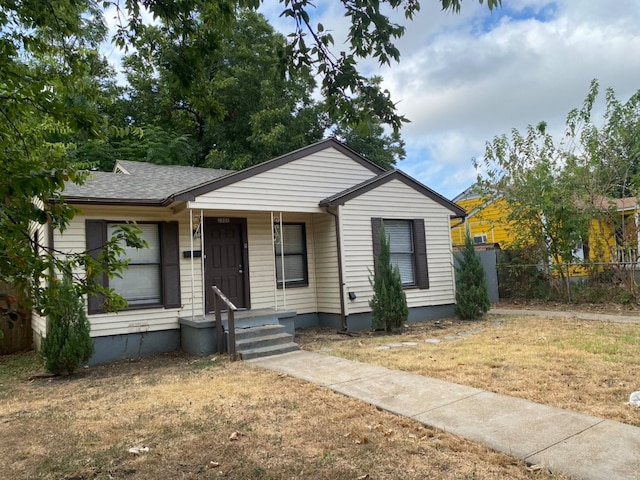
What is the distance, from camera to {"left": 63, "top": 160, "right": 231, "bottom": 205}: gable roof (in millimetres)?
7797

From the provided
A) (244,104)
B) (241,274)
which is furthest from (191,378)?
(244,104)

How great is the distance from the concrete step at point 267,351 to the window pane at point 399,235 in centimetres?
390

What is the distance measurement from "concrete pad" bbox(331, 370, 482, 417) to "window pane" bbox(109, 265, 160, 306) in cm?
461

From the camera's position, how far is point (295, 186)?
31.4 feet

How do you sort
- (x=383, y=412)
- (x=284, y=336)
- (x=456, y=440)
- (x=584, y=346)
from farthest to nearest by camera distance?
(x=284, y=336), (x=584, y=346), (x=383, y=412), (x=456, y=440)

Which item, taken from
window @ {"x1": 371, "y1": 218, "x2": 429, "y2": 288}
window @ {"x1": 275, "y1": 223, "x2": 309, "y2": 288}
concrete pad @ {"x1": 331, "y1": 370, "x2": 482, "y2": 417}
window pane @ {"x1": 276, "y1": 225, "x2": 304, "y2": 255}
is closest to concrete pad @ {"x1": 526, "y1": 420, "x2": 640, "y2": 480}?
concrete pad @ {"x1": 331, "y1": 370, "x2": 482, "y2": 417}

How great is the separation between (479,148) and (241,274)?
9.20 meters

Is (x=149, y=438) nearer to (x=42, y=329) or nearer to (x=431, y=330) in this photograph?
(x=42, y=329)

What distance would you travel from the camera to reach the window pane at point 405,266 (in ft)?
34.5

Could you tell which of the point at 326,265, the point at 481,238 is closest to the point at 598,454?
the point at 326,265

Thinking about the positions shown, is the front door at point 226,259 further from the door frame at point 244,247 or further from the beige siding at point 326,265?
the beige siding at point 326,265

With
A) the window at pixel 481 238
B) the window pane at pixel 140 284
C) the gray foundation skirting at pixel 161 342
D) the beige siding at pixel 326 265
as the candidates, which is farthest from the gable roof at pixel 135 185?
the window at pixel 481 238

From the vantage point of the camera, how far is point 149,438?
13.1ft

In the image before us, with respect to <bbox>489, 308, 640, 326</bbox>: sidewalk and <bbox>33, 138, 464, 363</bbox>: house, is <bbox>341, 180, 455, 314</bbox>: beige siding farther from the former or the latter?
<bbox>489, 308, 640, 326</bbox>: sidewalk
